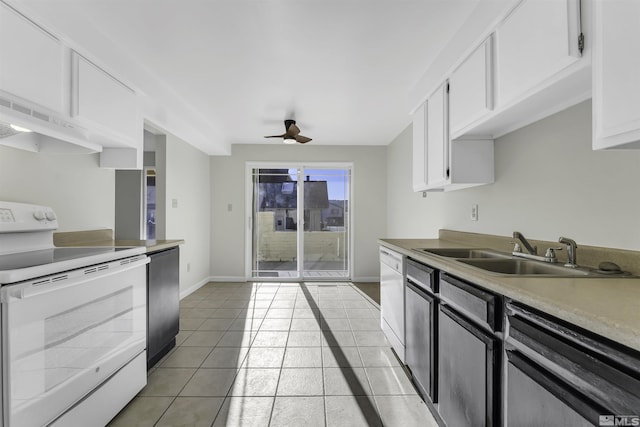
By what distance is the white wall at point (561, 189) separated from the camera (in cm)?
130

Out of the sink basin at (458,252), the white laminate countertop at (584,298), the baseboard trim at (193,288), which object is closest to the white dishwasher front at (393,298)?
the sink basin at (458,252)

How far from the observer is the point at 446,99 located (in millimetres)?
2137

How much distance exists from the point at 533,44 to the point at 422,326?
1570 millimetres

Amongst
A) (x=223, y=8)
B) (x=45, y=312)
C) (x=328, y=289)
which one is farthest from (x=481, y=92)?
(x=328, y=289)

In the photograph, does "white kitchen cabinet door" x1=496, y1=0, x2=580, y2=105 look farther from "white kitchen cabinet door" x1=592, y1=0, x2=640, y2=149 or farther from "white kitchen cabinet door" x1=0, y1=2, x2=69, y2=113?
"white kitchen cabinet door" x1=0, y1=2, x2=69, y2=113

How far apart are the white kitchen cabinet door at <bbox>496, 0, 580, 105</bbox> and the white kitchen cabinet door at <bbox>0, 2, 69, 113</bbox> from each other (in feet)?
7.86

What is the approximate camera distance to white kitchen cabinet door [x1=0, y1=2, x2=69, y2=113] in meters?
1.40

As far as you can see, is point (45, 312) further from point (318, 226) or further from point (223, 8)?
point (318, 226)

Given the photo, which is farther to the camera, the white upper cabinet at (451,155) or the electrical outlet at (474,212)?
the electrical outlet at (474,212)

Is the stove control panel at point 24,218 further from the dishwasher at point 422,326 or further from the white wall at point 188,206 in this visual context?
the dishwasher at point 422,326

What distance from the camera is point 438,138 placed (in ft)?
7.45

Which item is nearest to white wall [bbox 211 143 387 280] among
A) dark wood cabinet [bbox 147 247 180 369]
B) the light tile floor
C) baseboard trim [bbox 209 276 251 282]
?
baseboard trim [bbox 209 276 251 282]

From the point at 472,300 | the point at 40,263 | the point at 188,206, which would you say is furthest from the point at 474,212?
the point at 188,206

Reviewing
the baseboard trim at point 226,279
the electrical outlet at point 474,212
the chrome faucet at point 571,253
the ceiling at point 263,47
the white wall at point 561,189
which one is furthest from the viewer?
the baseboard trim at point 226,279
